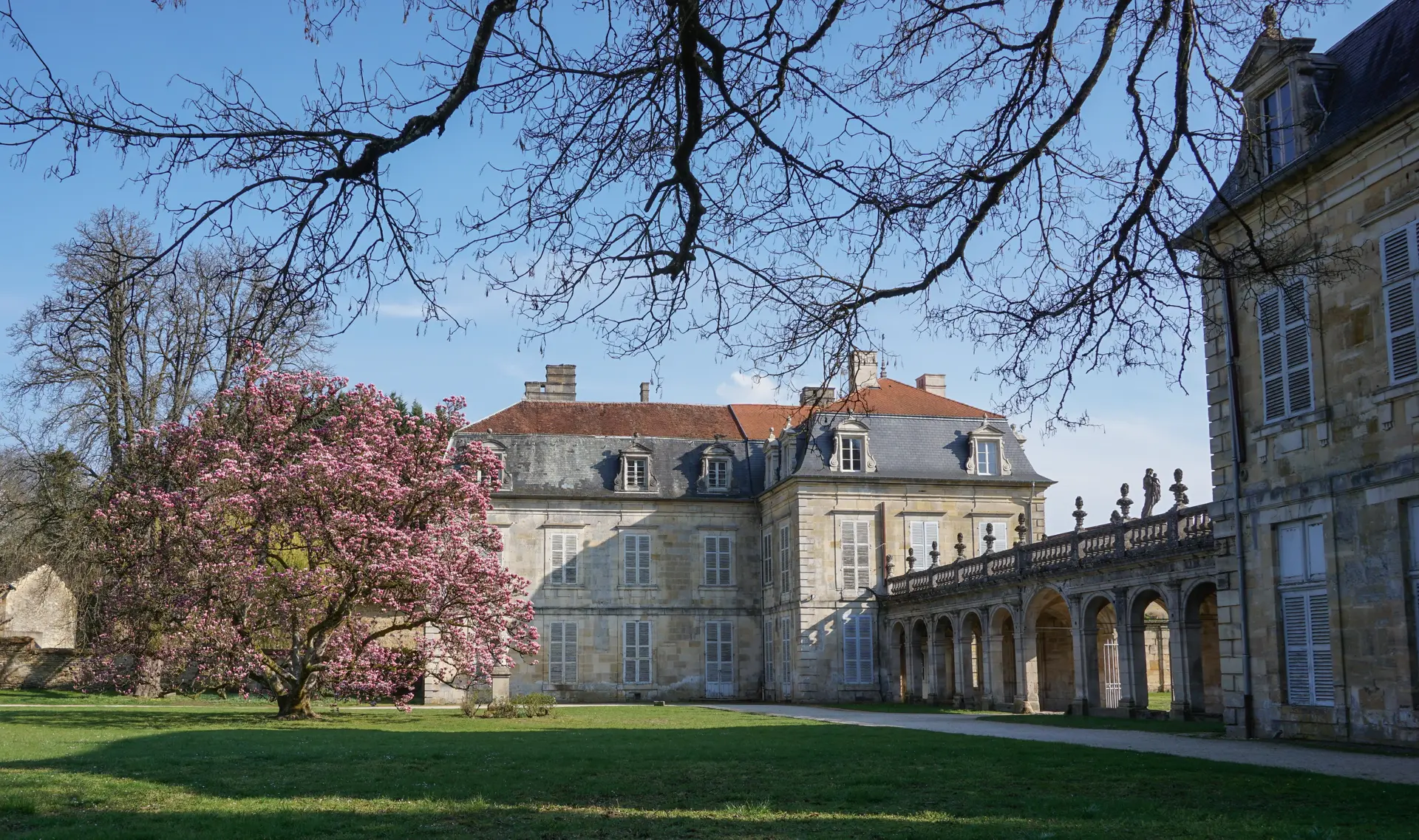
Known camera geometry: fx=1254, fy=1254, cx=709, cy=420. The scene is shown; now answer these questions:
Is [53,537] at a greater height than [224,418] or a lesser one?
lesser

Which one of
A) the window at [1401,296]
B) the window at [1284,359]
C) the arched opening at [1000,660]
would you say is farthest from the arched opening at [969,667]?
the window at [1401,296]

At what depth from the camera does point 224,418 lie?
2511cm

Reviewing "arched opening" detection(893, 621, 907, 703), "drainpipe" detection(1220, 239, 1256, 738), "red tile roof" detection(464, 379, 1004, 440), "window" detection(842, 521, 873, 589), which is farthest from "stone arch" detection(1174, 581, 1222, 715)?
"red tile roof" detection(464, 379, 1004, 440)

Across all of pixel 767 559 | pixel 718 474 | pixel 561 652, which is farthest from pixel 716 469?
pixel 561 652

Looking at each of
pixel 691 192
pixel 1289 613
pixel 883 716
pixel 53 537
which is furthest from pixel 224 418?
pixel 691 192

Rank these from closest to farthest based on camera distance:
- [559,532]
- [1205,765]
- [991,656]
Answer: [1205,765], [991,656], [559,532]

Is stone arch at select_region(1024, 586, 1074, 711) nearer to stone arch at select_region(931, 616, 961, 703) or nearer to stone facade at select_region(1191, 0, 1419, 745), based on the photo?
stone arch at select_region(931, 616, 961, 703)

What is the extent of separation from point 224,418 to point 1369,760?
20957mm

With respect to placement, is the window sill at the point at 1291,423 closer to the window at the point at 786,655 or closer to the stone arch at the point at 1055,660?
the stone arch at the point at 1055,660

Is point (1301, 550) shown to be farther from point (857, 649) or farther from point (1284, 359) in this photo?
point (857, 649)

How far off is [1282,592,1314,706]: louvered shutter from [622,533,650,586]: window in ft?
89.1

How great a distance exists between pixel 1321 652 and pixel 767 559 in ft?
88.1

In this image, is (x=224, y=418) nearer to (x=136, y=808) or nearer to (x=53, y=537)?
(x=53, y=537)

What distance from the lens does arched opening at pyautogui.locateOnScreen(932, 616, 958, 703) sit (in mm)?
33125
